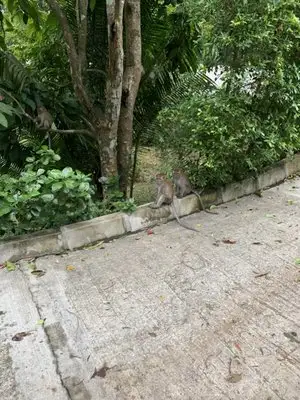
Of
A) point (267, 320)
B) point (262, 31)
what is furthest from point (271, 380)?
point (262, 31)

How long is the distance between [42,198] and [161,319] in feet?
4.21

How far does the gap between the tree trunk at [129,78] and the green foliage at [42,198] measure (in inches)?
34.3

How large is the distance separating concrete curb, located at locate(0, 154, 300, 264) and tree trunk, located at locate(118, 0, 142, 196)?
0.65 meters

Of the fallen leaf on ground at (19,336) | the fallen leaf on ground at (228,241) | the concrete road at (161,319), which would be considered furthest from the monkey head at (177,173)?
the fallen leaf on ground at (19,336)

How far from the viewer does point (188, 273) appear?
2.76 m

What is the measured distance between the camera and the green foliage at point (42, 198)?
9.57 ft

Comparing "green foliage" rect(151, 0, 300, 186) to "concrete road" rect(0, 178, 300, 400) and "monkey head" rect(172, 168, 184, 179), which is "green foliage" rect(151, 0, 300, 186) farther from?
"concrete road" rect(0, 178, 300, 400)

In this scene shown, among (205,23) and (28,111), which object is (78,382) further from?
(205,23)

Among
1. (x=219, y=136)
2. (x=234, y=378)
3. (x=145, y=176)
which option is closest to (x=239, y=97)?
(x=219, y=136)

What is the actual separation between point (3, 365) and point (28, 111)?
2.43 meters

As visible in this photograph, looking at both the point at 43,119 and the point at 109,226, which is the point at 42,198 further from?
the point at 43,119

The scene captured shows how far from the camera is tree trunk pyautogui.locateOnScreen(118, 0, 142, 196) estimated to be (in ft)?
11.8

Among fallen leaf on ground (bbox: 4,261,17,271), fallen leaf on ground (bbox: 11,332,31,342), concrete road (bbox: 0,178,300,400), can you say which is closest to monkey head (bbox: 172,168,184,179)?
concrete road (bbox: 0,178,300,400)

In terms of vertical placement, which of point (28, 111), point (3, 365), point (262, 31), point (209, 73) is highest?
point (262, 31)
